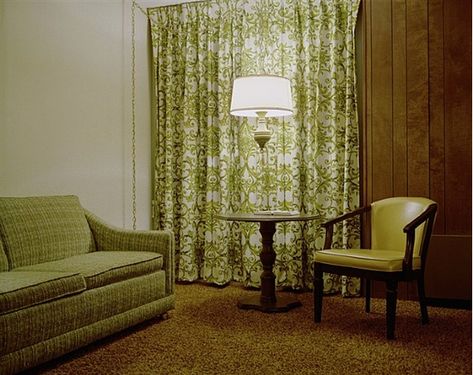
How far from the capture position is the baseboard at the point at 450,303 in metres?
3.51

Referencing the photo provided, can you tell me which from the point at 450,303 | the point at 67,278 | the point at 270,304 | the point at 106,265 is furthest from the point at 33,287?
the point at 450,303

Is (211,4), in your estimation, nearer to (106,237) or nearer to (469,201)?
(106,237)

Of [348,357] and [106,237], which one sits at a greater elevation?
[106,237]

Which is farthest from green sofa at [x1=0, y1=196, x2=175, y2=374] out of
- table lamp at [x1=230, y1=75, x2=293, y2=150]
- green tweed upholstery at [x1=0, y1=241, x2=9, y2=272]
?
table lamp at [x1=230, y1=75, x2=293, y2=150]

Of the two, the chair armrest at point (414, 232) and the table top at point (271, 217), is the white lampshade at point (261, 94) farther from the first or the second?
the chair armrest at point (414, 232)

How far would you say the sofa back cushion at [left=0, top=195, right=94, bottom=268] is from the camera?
9.21 feet

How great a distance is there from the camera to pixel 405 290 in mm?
3705

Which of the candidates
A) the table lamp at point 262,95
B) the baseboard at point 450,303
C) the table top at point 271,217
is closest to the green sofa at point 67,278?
the table top at point 271,217

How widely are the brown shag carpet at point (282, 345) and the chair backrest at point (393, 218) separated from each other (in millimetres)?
460

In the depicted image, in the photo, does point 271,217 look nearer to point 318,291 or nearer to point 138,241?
point 318,291

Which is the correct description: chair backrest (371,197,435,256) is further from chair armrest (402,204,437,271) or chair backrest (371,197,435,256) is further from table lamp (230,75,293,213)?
table lamp (230,75,293,213)

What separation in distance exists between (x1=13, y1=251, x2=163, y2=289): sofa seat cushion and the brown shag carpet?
34 centimetres

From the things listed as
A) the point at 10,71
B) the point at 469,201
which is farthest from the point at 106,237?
the point at 469,201

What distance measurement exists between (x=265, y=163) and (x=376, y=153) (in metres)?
0.89
